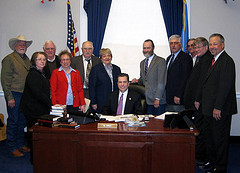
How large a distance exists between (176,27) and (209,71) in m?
2.08

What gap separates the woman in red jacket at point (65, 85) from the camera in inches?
142

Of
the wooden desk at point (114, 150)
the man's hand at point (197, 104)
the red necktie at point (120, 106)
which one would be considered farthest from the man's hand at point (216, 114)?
the red necktie at point (120, 106)

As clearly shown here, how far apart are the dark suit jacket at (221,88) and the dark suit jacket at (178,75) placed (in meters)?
0.53

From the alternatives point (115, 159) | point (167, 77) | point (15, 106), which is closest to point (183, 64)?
point (167, 77)

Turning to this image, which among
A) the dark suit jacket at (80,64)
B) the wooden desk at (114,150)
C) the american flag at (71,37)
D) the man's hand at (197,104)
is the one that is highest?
the american flag at (71,37)

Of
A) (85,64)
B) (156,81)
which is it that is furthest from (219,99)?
(85,64)

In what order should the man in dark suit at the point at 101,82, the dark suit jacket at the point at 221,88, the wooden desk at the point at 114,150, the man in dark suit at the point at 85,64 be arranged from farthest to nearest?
the man in dark suit at the point at 85,64, the man in dark suit at the point at 101,82, the dark suit jacket at the point at 221,88, the wooden desk at the point at 114,150

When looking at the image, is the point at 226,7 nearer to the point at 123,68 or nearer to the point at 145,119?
the point at 123,68

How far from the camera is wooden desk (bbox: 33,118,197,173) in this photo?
92.7 inches

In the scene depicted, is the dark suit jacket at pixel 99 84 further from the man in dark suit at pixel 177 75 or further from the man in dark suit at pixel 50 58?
the man in dark suit at pixel 177 75

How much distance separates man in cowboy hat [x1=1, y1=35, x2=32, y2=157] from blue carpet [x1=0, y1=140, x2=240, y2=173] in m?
0.15

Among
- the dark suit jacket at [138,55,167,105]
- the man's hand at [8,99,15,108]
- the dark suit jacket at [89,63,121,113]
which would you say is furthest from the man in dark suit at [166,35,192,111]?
the man's hand at [8,99,15,108]

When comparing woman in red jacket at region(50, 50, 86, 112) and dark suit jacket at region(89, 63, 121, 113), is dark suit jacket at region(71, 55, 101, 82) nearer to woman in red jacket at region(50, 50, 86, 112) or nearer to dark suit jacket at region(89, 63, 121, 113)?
dark suit jacket at region(89, 63, 121, 113)

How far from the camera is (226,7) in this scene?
4898 millimetres
